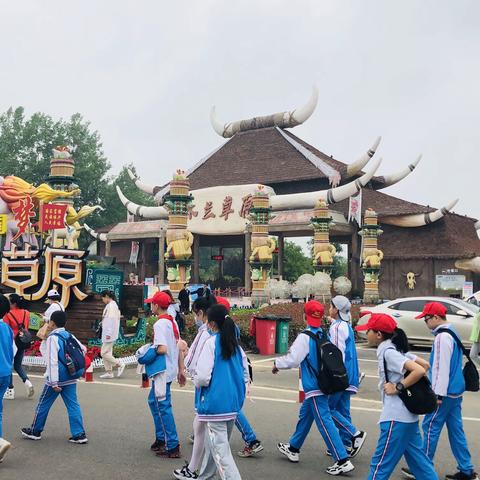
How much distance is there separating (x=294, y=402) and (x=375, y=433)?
205 cm

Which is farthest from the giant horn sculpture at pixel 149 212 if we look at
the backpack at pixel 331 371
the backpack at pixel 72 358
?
the backpack at pixel 331 371

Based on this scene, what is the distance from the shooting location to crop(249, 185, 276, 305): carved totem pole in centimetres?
2681

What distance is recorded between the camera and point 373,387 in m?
10.9

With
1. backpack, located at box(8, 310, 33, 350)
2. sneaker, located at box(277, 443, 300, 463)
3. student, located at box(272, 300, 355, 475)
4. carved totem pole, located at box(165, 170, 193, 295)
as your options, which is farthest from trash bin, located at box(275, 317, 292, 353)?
student, located at box(272, 300, 355, 475)

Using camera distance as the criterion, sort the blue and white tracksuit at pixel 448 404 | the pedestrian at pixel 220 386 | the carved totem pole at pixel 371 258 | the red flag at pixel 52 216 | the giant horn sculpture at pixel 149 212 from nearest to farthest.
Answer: the pedestrian at pixel 220 386 → the blue and white tracksuit at pixel 448 404 → the red flag at pixel 52 216 → the carved totem pole at pixel 371 258 → the giant horn sculpture at pixel 149 212

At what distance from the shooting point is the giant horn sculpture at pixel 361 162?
1523 inches

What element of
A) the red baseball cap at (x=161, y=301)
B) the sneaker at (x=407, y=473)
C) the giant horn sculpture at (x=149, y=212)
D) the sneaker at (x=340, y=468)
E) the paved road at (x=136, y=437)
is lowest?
the paved road at (x=136, y=437)

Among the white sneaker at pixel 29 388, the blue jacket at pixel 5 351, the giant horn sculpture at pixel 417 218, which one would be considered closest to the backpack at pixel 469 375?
the blue jacket at pixel 5 351

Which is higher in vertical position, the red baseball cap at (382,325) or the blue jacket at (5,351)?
the red baseball cap at (382,325)

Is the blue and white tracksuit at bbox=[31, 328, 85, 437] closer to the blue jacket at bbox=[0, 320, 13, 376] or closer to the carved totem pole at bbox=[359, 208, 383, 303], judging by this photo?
the blue jacket at bbox=[0, 320, 13, 376]

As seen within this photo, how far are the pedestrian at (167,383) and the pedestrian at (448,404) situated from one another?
2267 millimetres

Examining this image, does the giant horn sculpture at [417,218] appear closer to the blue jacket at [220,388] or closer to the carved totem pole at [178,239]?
the carved totem pole at [178,239]

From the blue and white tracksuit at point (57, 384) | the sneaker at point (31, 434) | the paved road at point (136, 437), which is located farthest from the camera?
the sneaker at point (31, 434)

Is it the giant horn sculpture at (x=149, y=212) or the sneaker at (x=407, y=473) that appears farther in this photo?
the giant horn sculpture at (x=149, y=212)
